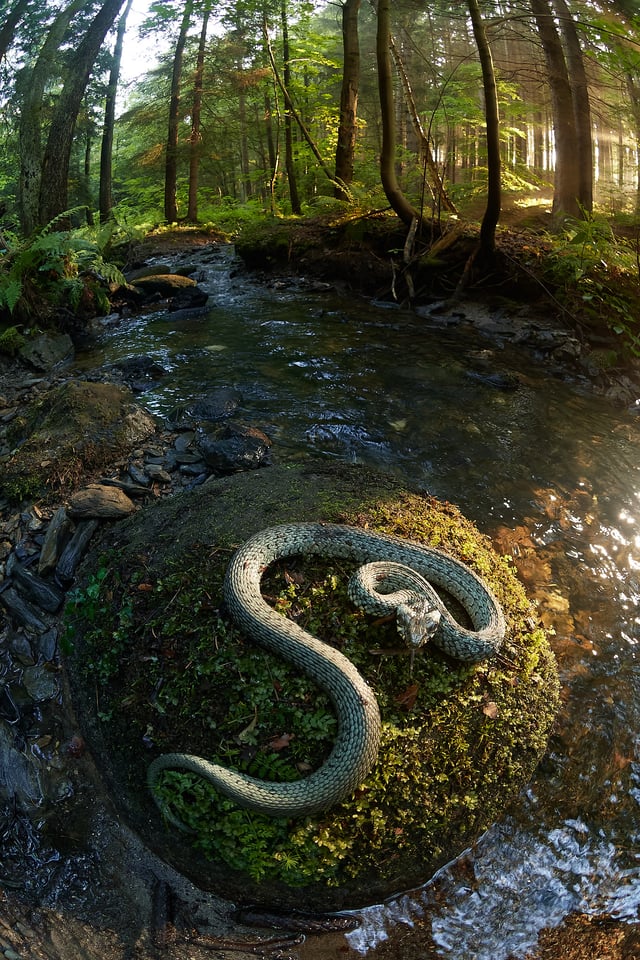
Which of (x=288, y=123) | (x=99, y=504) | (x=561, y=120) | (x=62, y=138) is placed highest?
(x=288, y=123)

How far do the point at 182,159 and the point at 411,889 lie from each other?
1160 inches

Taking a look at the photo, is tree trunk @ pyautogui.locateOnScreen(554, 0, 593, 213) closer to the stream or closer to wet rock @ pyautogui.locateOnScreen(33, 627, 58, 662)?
the stream

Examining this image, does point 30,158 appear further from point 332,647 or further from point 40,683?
point 332,647

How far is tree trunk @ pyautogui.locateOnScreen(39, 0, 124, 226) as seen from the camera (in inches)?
557

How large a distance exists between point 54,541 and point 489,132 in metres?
10.4

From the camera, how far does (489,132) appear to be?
33.8ft

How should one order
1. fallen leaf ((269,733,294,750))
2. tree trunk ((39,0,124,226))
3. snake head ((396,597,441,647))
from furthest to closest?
tree trunk ((39,0,124,226)), snake head ((396,597,441,647)), fallen leaf ((269,733,294,750))

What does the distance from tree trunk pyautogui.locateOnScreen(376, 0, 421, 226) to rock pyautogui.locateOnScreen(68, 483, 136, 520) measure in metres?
9.65

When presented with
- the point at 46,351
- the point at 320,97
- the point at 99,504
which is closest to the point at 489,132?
the point at 46,351

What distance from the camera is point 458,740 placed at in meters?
3.78

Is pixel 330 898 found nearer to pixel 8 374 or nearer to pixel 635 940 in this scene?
pixel 635 940

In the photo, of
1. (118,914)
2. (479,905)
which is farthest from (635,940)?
(118,914)

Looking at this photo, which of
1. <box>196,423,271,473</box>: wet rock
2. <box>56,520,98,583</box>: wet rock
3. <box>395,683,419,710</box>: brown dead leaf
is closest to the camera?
<box>395,683,419,710</box>: brown dead leaf

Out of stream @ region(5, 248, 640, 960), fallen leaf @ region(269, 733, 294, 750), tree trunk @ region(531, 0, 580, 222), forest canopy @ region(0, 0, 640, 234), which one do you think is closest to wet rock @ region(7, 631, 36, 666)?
fallen leaf @ region(269, 733, 294, 750)
